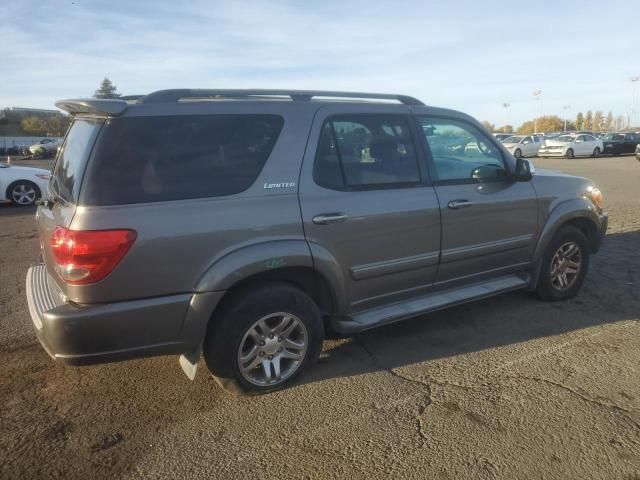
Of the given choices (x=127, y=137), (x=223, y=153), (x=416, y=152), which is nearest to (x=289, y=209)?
(x=223, y=153)

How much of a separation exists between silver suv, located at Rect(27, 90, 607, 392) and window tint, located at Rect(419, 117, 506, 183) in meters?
0.01

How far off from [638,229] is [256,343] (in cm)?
742

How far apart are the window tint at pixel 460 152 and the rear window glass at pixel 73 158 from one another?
242cm

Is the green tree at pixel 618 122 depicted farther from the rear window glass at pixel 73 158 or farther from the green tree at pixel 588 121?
the rear window glass at pixel 73 158

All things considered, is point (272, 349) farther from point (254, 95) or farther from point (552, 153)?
point (552, 153)

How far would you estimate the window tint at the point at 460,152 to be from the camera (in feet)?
13.3

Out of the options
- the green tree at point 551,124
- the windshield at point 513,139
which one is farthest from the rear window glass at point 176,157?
the green tree at point 551,124

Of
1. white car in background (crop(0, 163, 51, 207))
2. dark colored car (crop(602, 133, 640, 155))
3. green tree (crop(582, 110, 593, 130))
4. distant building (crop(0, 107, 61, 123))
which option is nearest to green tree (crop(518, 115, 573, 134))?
green tree (crop(582, 110, 593, 130))

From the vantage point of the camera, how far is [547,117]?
109 meters

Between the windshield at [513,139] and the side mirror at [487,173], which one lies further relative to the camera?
the windshield at [513,139]

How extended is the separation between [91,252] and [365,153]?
1962 millimetres

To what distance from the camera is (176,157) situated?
2938mm

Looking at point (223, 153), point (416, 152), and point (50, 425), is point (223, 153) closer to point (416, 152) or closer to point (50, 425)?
point (416, 152)

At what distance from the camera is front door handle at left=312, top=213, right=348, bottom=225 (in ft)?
10.8
